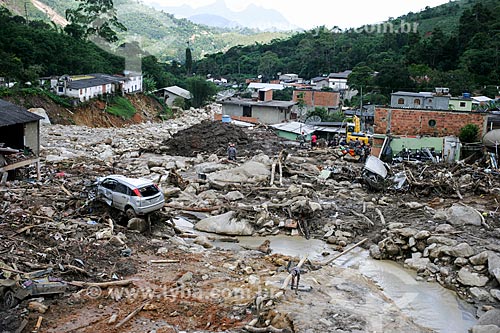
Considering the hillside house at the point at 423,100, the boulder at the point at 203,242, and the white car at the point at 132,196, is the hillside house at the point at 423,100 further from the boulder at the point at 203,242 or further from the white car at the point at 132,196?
the white car at the point at 132,196

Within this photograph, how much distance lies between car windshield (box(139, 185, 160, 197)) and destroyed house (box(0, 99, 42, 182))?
594cm

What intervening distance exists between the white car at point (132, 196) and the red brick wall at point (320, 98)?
41.7 meters

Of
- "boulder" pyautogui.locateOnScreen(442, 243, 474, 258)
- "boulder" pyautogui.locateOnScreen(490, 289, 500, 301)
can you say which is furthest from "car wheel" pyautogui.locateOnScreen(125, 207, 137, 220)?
"boulder" pyautogui.locateOnScreen(490, 289, 500, 301)

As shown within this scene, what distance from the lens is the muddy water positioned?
11.9m

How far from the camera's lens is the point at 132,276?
12.1 meters

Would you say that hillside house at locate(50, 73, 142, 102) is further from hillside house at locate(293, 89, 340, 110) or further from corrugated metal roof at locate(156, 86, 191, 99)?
hillside house at locate(293, 89, 340, 110)

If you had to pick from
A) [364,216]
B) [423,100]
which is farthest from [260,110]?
[364,216]

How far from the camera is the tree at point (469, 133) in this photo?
27062 mm

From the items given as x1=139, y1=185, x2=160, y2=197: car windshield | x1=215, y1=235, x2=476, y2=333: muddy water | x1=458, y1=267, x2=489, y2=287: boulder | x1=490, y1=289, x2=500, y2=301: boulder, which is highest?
x1=139, y1=185, x2=160, y2=197: car windshield

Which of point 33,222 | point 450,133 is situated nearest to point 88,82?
point 450,133

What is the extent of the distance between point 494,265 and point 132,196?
9.74 metres

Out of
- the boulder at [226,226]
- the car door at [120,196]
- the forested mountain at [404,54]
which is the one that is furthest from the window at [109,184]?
the forested mountain at [404,54]

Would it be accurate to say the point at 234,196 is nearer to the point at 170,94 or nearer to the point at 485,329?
the point at 485,329

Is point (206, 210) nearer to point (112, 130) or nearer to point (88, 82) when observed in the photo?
point (112, 130)
